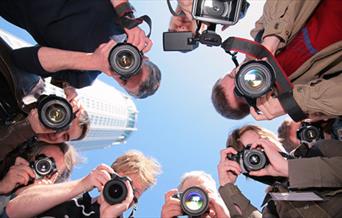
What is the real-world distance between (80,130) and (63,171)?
2.75ft

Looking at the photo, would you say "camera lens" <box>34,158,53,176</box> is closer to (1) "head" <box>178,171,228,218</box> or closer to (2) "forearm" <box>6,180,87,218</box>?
(2) "forearm" <box>6,180,87,218</box>

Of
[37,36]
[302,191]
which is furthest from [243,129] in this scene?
[37,36]

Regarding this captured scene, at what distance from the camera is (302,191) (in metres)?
3.52

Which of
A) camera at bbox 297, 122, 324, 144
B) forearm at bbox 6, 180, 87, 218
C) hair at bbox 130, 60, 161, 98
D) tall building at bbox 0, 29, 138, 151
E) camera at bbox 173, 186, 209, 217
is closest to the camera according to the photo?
forearm at bbox 6, 180, 87, 218

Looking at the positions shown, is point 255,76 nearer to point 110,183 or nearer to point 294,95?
point 294,95

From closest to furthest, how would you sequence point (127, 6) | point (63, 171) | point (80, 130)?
point (127, 6)
point (80, 130)
point (63, 171)

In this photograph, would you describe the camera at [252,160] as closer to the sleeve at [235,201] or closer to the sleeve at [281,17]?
the sleeve at [235,201]

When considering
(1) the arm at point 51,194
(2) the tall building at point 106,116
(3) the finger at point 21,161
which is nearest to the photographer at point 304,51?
(1) the arm at point 51,194

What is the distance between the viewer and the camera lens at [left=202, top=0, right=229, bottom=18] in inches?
151

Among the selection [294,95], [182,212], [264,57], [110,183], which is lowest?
[182,212]

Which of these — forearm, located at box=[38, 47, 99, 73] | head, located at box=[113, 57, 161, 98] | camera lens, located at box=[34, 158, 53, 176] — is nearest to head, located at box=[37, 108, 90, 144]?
camera lens, located at box=[34, 158, 53, 176]

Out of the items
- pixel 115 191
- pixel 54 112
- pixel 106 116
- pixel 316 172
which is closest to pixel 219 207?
pixel 115 191

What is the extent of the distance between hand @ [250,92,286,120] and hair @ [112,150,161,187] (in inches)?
81.5

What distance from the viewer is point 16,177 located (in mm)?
4734
